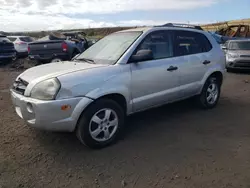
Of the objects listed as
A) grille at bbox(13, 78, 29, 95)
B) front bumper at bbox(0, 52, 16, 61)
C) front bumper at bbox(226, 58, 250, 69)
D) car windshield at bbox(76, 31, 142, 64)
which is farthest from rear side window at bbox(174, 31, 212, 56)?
front bumper at bbox(0, 52, 16, 61)

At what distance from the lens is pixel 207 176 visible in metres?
3.19

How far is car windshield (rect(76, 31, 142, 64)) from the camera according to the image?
4.25 meters

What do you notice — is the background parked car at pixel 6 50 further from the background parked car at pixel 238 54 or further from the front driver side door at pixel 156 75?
the front driver side door at pixel 156 75

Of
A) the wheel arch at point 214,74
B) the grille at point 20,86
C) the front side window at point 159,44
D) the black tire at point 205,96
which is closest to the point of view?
the grille at point 20,86

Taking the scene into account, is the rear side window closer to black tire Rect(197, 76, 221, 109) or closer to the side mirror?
black tire Rect(197, 76, 221, 109)

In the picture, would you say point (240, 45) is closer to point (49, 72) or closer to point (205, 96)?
point (205, 96)

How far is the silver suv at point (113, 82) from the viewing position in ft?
11.6

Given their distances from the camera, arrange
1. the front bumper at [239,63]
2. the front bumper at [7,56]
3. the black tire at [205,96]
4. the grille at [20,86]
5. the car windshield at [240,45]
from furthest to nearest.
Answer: the front bumper at [7,56]
the car windshield at [240,45]
the front bumper at [239,63]
the black tire at [205,96]
the grille at [20,86]

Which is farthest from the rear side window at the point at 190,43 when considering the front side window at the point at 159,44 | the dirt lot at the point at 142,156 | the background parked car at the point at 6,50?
the background parked car at the point at 6,50

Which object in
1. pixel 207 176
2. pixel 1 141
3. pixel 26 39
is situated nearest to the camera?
pixel 207 176

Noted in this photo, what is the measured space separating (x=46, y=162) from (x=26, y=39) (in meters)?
15.2

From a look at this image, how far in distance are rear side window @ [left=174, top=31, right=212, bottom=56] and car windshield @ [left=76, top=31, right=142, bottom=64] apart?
877 millimetres

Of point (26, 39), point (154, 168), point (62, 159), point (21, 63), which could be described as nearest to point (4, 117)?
point (62, 159)

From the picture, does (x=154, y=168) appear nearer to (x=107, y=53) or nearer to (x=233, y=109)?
(x=107, y=53)
